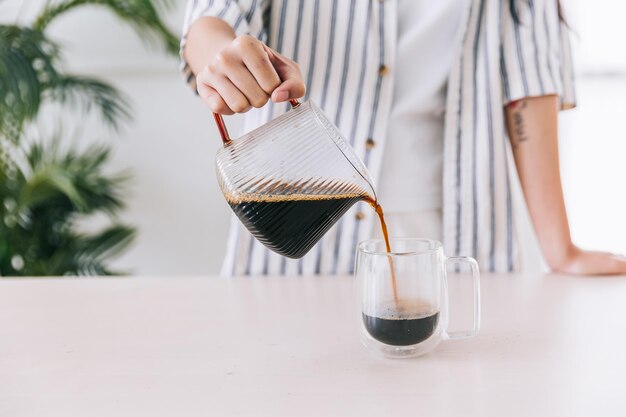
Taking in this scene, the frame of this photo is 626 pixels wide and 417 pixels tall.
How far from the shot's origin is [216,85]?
62cm

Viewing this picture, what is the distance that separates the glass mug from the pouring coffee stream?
0.08 metres

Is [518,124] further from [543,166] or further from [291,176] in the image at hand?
[291,176]

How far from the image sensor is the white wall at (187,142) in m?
2.11

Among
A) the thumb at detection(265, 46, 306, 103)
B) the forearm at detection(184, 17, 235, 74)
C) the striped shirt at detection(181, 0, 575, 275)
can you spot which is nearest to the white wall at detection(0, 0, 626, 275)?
the striped shirt at detection(181, 0, 575, 275)

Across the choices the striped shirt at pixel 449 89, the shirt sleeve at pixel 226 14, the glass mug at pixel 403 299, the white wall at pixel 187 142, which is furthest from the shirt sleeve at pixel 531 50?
the white wall at pixel 187 142

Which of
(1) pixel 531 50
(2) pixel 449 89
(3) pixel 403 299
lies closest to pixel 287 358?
(3) pixel 403 299

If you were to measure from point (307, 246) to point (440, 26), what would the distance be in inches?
25.7

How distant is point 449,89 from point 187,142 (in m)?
1.29

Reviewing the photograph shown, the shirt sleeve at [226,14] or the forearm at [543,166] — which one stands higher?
the shirt sleeve at [226,14]

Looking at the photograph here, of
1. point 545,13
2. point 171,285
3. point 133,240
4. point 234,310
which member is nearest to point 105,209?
point 133,240

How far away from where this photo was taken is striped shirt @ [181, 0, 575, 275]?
107cm

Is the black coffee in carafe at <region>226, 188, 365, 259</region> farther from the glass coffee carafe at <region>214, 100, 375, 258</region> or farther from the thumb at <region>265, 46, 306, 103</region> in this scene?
the thumb at <region>265, 46, 306, 103</region>

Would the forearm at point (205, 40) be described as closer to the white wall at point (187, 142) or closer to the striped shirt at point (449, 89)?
the striped shirt at point (449, 89)

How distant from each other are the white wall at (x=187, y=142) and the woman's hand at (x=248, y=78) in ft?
5.09
